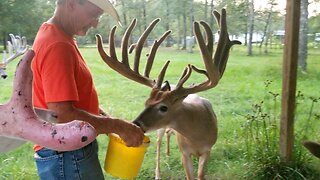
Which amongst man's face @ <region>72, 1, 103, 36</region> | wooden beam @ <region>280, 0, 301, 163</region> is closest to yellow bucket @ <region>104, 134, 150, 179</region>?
man's face @ <region>72, 1, 103, 36</region>

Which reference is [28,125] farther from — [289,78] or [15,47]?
[289,78]

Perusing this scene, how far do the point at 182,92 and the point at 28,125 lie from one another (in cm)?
182

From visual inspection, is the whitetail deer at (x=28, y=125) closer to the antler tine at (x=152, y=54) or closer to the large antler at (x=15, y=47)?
the large antler at (x=15, y=47)

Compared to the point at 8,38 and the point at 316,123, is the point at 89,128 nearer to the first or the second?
the point at 8,38

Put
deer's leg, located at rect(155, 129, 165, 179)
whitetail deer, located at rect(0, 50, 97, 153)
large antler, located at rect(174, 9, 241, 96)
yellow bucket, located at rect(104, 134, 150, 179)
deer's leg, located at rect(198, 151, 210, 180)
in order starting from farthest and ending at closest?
deer's leg, located at rect(155, 129, 165, 179), deer's leg, located at rect(198, 151, 210, 180), large antler, located at rect(174, 9, 241, 96), yellow bucket, located at rect(104, 134, 150, 179), whitetail deer, located at rect(0, 50, 97, 153)

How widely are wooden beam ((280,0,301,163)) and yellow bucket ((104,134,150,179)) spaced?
1581 mm

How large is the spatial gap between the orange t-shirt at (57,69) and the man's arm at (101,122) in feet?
0.09

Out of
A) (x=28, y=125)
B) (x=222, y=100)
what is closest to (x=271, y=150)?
(x=222, y=100)

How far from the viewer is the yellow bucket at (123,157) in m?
1.63

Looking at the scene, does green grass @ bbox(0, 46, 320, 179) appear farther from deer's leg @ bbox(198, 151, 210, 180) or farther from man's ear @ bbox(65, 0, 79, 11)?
man's ear @ bbox(65, 0, 79, 11)

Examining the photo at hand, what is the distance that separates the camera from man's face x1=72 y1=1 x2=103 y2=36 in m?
1.43

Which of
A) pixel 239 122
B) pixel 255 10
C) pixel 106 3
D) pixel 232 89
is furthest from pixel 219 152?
pixel 106 3

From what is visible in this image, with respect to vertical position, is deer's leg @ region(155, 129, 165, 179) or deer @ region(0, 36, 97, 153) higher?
deer @ region(0, 36, 97, 153)

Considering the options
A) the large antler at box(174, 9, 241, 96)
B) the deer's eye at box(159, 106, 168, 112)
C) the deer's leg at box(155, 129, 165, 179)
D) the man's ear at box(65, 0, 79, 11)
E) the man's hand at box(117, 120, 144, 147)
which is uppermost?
the man's ear at box(65, 0, 79, 11)
